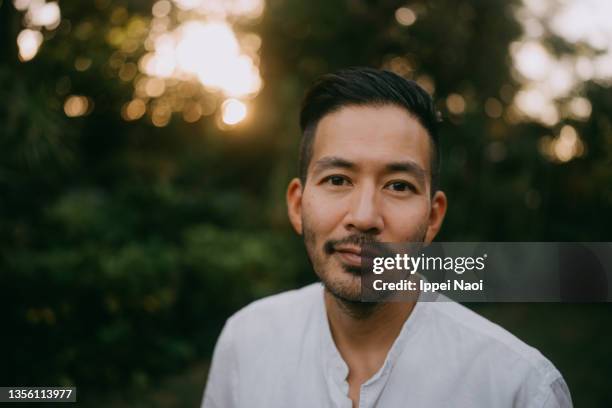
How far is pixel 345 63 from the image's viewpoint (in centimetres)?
800

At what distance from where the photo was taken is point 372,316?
1911mm

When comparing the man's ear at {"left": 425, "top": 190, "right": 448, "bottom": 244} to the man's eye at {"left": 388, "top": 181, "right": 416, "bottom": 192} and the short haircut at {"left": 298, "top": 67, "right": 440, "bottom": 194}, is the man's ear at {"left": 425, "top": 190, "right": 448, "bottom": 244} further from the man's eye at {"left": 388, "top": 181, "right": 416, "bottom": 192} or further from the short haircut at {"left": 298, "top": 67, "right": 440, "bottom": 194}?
the man's eye at {"left": 388, "top": 181, "right": 416, "bottom": 192}

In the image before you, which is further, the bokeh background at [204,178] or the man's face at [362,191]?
the bokeh background at [204,178]

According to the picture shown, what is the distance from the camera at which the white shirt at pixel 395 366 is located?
1.67m

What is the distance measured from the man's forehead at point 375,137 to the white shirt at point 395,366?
0.64 meters

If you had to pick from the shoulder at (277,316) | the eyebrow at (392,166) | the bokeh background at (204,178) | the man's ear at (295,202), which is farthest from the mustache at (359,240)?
the bokeh background at (204,178)

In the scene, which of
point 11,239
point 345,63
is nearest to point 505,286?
point 11,239

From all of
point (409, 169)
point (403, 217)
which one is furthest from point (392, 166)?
point (403, 217)

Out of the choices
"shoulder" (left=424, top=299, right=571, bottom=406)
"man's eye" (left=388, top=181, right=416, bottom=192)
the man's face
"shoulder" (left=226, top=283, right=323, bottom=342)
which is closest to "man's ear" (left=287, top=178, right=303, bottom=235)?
the man's face

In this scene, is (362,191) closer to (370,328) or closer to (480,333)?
(370,328)

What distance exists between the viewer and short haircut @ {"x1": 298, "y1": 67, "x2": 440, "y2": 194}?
6.17 feet

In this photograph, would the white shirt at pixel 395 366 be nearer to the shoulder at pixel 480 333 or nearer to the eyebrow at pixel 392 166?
the shoulder at pixel 480 333

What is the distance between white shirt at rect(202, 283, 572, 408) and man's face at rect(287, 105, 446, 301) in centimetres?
33

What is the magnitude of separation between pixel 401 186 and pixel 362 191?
0.52 ft
